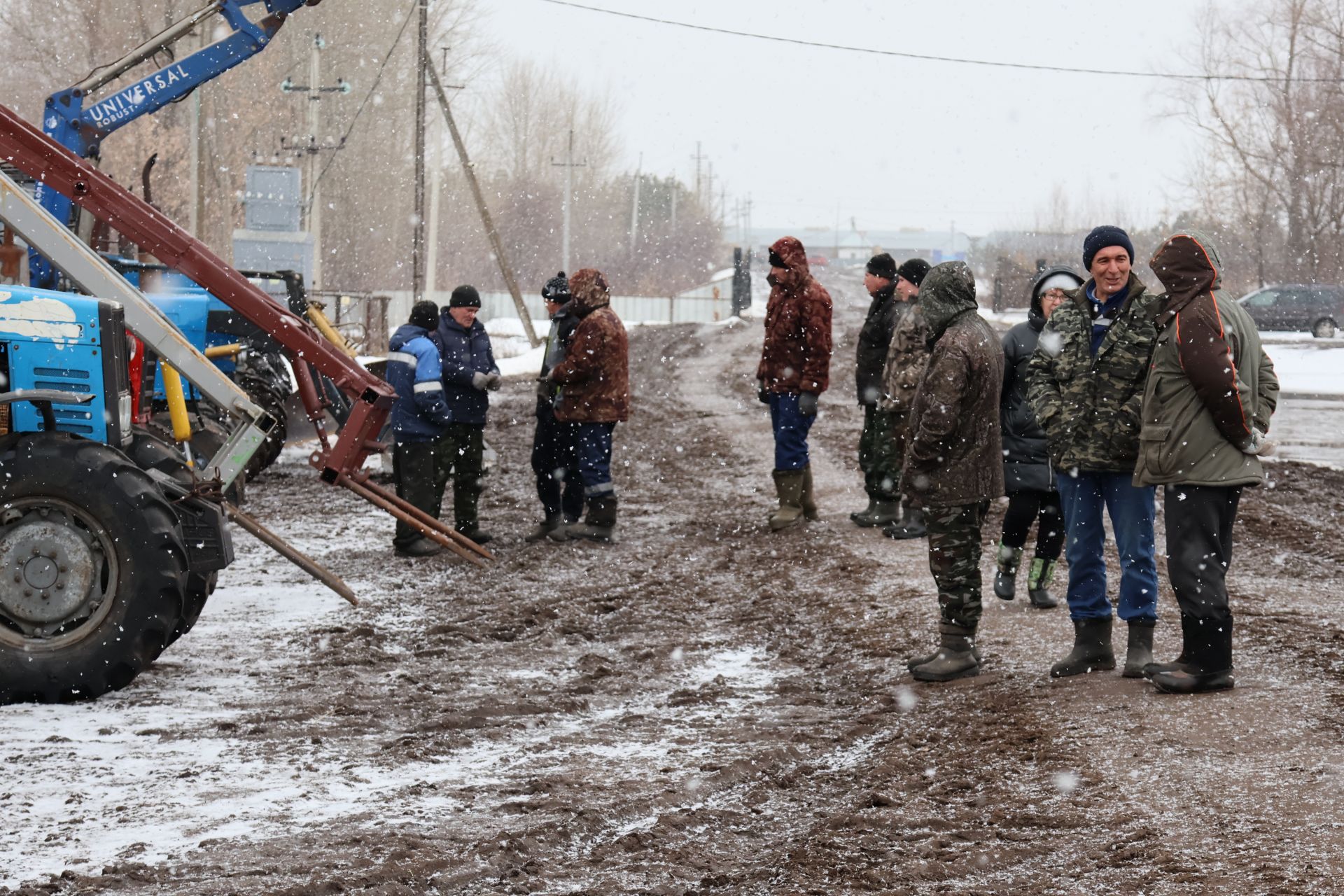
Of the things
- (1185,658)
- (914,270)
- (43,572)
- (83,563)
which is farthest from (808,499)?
(43,572)

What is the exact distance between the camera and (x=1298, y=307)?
40.2 metres

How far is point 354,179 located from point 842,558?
45.1 m

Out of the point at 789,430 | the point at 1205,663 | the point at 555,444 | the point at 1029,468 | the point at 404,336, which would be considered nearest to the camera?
the point at 1205,663

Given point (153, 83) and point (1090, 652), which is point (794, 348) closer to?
point (1090, 652)

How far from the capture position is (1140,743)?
5.11m

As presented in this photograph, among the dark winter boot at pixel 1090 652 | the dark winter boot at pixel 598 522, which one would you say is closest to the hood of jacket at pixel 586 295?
the dark winter boot at pixel 598 522

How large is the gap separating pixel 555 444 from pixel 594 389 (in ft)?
2.09

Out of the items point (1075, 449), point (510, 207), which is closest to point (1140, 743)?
point (1075, 449)

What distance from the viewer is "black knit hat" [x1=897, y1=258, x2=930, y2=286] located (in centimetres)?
974

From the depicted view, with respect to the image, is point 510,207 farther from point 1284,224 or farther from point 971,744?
point 971,744

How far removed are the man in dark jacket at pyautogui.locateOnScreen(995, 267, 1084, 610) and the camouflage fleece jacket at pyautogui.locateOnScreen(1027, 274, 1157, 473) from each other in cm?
150

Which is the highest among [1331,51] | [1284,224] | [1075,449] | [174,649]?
[1331,51]

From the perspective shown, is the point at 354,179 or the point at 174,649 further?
the point at 354,179

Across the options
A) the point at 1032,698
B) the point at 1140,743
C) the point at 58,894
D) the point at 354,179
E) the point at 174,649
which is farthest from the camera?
the point at 354,179
